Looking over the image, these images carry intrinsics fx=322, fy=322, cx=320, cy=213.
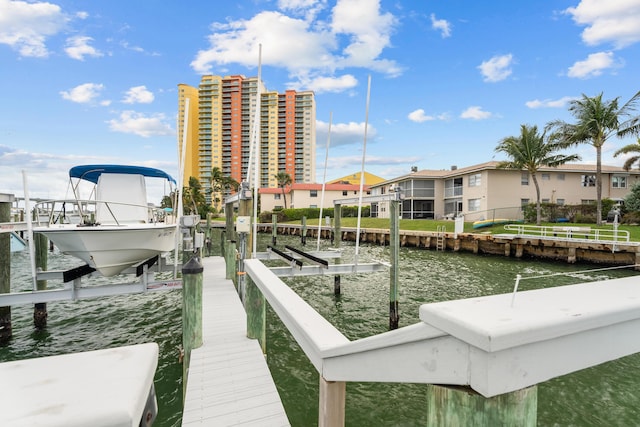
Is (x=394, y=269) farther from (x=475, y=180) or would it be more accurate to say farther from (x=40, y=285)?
(x=475, y=180)

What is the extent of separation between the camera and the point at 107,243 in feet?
24.2

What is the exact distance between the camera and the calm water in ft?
17.2

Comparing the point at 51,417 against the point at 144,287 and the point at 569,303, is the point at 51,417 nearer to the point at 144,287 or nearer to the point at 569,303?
the point at 569,303

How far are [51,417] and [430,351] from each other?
3.30 feet

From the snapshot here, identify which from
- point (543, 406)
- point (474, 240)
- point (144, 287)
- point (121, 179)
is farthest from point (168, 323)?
point (474, 240)

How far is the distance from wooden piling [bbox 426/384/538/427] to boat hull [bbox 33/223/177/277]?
801 centimetres

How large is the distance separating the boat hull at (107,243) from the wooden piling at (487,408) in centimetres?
801

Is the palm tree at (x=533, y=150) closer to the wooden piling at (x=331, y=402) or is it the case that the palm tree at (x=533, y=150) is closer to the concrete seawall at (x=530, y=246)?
the concrete seawall at (x=530, y=246)

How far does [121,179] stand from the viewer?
32.4 feet

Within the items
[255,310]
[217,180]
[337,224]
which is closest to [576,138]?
[337,224]

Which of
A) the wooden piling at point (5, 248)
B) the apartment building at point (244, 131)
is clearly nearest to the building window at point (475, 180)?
the wooden piling at point (5, 248)

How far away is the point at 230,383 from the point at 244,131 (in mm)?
105633

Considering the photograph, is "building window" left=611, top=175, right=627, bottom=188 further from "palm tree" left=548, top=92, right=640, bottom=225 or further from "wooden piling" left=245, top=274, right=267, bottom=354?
"wooden piling" left=245, top=274, right=267, bottom=354

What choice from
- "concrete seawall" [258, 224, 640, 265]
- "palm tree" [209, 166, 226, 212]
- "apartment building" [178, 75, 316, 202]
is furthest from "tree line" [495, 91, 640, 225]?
"apartment building" [178, 75, 316, 202]
